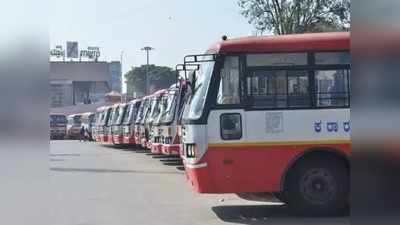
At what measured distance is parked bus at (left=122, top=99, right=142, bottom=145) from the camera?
29038 mm

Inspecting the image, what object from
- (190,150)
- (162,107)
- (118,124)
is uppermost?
(162,107)

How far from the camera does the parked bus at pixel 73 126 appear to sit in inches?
2287

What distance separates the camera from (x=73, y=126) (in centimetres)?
5847

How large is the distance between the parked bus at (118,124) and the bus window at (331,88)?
73.1ft

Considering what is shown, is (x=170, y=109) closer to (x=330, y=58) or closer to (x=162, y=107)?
(x=162, y=107)

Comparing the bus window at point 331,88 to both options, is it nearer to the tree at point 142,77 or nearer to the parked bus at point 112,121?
the parked bus at point 112,121

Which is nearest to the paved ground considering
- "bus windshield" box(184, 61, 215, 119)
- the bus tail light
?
the bus tail light

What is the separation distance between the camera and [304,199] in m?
9.78

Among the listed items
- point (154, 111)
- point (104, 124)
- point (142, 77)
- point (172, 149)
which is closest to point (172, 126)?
point (172, 149)

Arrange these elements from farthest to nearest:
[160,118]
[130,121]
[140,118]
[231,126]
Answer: [130,121] → [140,118] → [160,118] → [231,126]

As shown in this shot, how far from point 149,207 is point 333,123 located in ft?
11.4

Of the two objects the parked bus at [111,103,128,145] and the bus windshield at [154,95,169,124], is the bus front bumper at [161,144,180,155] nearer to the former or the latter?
the bus windshield at [154,95,169,124]

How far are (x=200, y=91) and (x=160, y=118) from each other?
34.5ft

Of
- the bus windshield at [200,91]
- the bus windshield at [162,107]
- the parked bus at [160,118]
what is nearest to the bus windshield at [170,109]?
the parked bus at [160,118]
